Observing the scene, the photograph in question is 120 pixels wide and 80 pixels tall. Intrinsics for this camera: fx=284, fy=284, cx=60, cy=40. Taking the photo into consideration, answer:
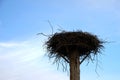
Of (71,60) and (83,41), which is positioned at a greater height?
(83,41)

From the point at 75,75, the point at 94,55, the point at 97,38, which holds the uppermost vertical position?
the point at 97,38

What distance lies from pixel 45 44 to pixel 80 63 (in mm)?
1440

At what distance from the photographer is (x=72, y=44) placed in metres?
9.29

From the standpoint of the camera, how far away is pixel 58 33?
31.8ft

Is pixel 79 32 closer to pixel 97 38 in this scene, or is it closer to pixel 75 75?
pixel 97 38

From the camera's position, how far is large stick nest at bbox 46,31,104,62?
9320mm

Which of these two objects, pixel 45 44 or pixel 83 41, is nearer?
pixel 83 41

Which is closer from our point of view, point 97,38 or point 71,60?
point 71,60

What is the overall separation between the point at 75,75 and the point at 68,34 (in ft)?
4.57

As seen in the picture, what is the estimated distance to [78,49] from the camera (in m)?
9.47

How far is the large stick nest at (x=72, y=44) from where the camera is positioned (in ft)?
30.6

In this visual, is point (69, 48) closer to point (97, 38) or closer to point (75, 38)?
point (75, 38)

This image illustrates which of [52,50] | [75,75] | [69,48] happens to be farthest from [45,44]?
[75,75]

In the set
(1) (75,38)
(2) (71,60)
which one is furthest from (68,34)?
(2) (71,60)
